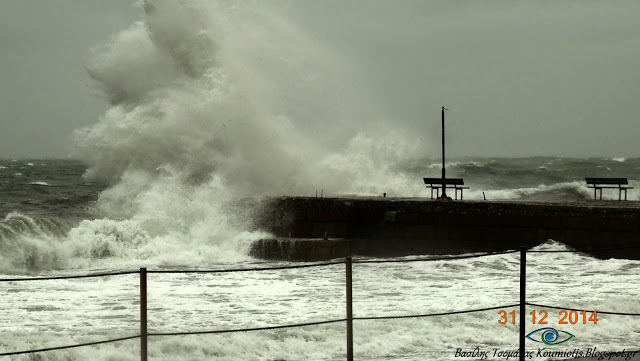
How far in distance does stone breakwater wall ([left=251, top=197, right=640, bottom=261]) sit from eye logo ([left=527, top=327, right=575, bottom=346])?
7.30 metres

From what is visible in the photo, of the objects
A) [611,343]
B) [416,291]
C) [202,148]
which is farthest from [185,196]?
[611,343]

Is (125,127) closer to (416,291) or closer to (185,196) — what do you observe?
(185,196)

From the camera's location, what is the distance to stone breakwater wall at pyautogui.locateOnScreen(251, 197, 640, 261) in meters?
16.7

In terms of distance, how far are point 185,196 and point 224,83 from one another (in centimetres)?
437

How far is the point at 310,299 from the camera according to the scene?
11.8 metres

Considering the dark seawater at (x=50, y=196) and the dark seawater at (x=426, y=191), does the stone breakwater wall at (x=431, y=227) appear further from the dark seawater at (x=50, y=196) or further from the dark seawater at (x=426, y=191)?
the dark seawater at (x=50, y=196)

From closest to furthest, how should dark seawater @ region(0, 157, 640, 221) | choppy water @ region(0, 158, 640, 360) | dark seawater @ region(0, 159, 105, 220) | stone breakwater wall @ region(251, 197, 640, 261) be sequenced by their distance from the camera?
choppy water @ region(0, 158, 640, 360), stone breakwater wall @ region(251, 197, 640, 261), dark seawater @ region(0, 159, 105, 220), dark seawater @ region(0, 157, 640, 221)

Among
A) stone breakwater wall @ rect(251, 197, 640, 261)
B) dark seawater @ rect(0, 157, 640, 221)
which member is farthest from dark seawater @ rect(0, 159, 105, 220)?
stone breakwater wall @ rect(251, 197, 640, 261)

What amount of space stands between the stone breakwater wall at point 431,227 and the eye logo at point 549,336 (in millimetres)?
7297

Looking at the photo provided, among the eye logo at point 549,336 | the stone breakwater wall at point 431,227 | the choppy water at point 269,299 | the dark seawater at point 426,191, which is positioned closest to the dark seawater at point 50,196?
the dark seawater at point 426,191

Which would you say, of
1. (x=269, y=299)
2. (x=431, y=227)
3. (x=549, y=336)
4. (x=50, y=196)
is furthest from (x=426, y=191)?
Answer: (x=549, y=336)

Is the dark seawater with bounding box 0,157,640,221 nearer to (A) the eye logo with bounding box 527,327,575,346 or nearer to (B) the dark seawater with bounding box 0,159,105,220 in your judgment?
(B) the dark seawater with bounding box 0,159,105,220

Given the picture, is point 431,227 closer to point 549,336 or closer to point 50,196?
point 549,336

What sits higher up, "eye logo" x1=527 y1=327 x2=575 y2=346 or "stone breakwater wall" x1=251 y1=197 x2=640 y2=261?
"stone breakwater wall" x1=251 y1=197 x2=640 y2=261
